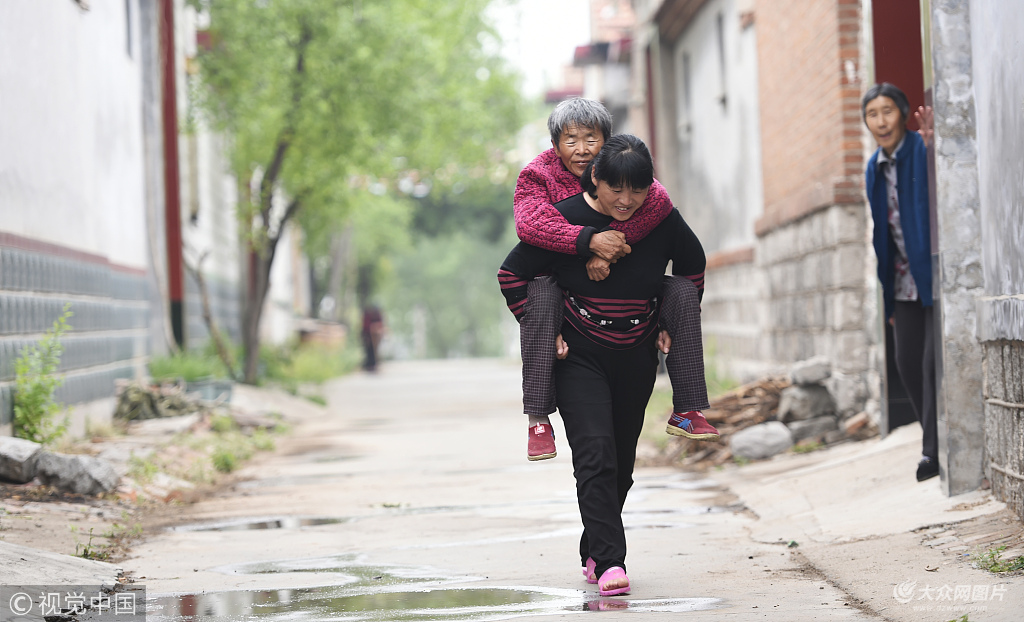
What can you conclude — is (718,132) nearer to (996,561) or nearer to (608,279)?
(608,279)

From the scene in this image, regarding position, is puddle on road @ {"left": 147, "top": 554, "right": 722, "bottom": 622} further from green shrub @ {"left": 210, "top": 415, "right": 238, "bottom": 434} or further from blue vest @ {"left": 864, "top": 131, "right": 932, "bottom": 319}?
green shrub @ {"left": 210, "top": 415, "right": 238, "bottom": 434}

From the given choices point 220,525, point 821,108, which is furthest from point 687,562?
point 821,108

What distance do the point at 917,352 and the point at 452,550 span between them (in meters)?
2.65

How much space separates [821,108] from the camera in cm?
909

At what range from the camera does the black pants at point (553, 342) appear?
14.5 ft

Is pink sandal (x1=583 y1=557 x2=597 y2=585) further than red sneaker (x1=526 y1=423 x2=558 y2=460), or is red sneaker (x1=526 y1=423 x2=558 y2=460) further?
pink sandal (x1=583 y1=557 x2=597 y2=585)

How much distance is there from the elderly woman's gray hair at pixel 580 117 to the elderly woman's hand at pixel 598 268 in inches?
20.4

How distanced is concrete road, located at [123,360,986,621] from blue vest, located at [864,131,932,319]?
1.52 meters

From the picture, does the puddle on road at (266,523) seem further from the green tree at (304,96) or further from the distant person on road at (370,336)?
the distant person on road at (370,336)

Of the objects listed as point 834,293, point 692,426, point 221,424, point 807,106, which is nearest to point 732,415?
point 834,293

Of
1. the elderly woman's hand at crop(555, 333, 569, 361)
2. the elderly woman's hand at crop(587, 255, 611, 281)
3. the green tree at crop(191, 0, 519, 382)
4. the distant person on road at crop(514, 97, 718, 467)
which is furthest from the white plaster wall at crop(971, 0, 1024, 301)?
the green tree at crop(191, 0, 519, 382)

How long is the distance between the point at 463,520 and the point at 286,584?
6.06 feet

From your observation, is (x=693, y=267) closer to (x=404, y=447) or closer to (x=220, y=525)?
(x=220, y=525)

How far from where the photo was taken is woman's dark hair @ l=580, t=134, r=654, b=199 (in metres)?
4.24
